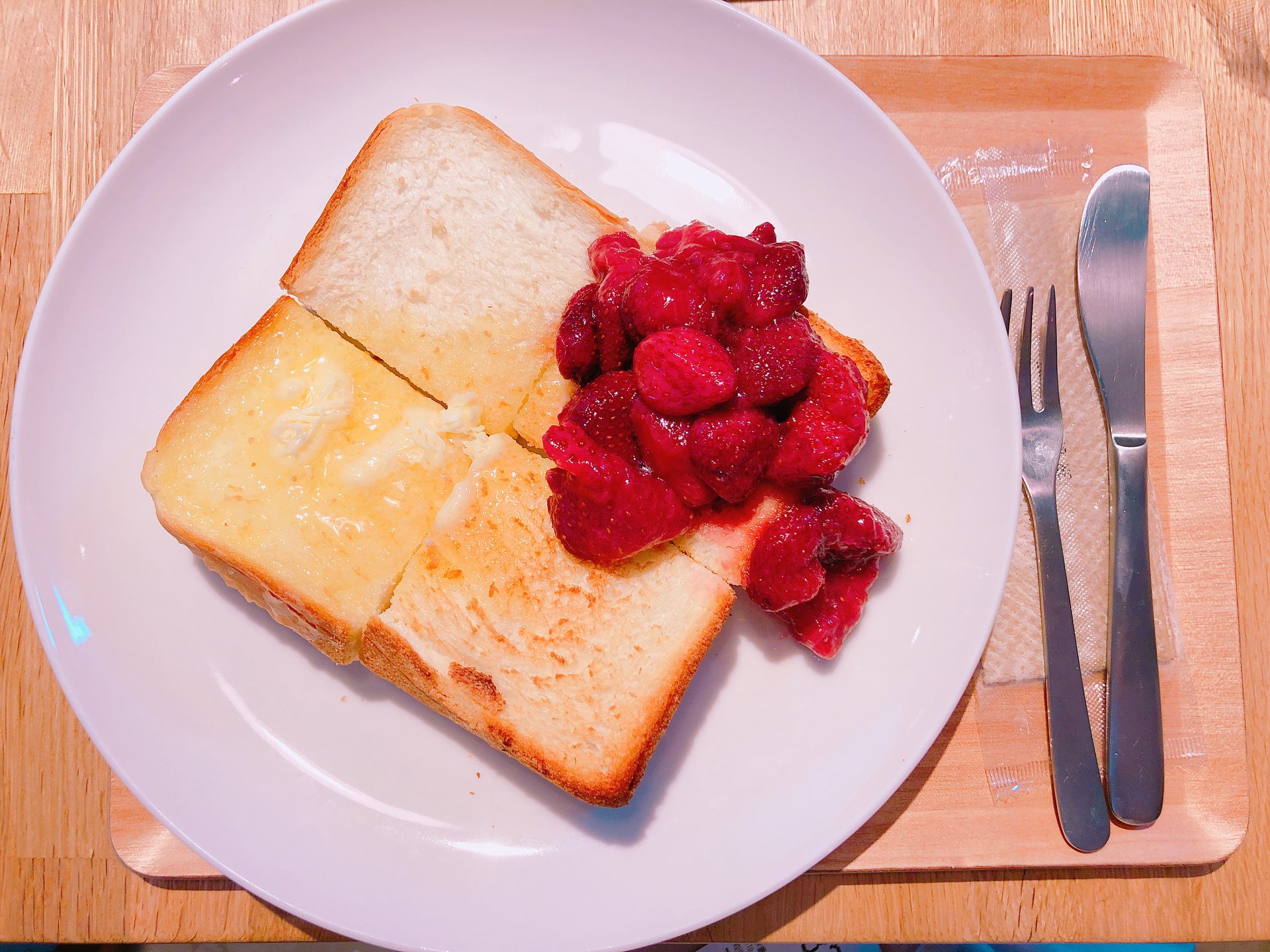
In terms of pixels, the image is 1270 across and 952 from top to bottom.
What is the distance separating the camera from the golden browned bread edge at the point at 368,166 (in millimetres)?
2312

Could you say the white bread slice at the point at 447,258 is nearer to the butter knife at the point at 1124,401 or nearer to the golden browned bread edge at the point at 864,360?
the golden browned bread edge at the point at 864,360

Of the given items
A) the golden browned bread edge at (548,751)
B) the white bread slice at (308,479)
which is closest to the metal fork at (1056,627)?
the golden browned bread edge at (548,751)

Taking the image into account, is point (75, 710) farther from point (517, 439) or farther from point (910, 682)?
point (910, 682)

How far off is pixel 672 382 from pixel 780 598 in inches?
25.6

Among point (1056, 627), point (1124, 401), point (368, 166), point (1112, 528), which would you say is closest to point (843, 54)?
point (1124, 401)

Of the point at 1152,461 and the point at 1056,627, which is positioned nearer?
the point at 1056,627

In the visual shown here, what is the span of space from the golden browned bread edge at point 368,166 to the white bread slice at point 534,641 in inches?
31.3

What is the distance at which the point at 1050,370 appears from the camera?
247cm

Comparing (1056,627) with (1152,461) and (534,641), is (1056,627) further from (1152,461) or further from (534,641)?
(534,641)

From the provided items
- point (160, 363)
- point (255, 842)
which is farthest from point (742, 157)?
point (255, 842)

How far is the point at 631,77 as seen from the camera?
2469mm

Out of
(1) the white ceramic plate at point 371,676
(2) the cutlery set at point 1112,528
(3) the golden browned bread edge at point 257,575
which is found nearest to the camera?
(3) the golden browned bread edge at point 257,575

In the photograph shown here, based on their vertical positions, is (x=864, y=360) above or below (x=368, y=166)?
below

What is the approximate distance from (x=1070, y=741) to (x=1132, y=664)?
31 centimetres
